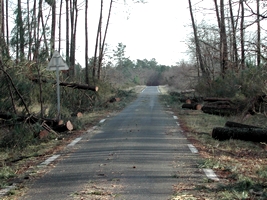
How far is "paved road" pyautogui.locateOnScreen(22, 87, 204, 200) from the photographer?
612cm

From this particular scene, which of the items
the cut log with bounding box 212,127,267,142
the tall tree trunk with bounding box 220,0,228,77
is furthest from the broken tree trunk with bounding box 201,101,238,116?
the cut log with bounding box 212,127,267,142

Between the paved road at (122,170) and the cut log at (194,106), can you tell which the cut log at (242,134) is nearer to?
the paved road at (122,170)

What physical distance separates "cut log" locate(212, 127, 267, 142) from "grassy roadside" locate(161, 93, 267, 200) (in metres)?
0.21

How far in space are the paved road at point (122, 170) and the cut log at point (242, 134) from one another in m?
1.09

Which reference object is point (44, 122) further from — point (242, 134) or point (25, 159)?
point (242, 134)

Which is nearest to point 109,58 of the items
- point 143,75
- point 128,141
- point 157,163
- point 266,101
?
point 266,101

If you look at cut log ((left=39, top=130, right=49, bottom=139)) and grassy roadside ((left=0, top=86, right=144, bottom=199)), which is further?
cut log ((left=39, top=130, right=49, bottom=139))

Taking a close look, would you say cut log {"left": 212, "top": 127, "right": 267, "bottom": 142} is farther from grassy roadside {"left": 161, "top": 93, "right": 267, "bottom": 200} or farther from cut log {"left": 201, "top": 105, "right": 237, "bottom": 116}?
cut log {"left": 201, "top": 105, "right": 237, "bottom": 116}

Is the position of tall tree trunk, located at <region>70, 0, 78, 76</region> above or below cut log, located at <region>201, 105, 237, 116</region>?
above

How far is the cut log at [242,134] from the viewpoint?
11.0 metres

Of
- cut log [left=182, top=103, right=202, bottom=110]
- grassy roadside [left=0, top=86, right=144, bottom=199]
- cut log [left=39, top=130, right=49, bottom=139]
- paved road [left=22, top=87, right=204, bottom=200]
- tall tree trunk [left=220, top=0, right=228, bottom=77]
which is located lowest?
grassy roadside [left=0, top=86, right=144, bottom=199]

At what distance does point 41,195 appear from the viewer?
6.05m

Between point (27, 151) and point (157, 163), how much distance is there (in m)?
4.09

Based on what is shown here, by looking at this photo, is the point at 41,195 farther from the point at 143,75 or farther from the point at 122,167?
the point at 143,75
